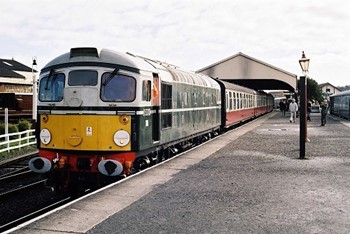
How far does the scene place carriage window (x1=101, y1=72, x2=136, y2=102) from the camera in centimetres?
923

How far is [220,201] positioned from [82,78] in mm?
4012

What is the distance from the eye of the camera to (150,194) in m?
8.30

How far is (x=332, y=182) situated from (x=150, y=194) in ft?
13.5

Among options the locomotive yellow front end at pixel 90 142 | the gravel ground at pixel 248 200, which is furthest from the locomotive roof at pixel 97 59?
the gravel ground at pixel 248 200

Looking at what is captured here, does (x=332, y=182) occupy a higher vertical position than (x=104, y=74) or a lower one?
lower

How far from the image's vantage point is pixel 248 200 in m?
7.79

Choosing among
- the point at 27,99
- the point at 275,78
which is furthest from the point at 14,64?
the point at 275,78

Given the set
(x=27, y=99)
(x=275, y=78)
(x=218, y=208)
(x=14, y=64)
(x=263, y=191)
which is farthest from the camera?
(x=14, y=64)

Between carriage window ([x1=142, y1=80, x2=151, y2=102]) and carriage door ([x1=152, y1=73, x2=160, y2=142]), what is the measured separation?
0.32m

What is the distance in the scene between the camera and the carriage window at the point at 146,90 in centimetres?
969

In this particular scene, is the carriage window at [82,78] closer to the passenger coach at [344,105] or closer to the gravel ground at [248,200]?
the gravel ground at [248,200]

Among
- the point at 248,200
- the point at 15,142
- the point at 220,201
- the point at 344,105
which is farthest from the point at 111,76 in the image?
the point at 344,105

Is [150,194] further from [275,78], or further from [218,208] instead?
[275,78]

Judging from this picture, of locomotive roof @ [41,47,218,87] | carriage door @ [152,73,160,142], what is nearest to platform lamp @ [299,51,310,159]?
carriage door @ [152,73,160,142]
